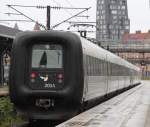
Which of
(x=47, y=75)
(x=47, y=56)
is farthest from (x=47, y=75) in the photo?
(x=47, y=56)

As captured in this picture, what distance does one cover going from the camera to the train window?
1783 cm

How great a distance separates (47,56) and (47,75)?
0.58 m

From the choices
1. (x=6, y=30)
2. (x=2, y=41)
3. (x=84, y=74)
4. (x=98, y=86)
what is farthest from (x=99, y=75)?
(x=6, y=30)

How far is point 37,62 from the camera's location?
1786cm

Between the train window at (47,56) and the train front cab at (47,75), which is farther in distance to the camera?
the train window at (47,56)

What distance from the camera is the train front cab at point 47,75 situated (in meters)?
17.5

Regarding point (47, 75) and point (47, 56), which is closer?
point (47, 75)

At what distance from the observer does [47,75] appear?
17.7 meters

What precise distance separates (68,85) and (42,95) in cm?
78

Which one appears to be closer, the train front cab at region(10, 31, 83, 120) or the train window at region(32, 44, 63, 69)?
the train front cab at region(10, 31, 83, 120)

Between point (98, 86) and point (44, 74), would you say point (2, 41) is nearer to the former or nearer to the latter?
point (98, 86)

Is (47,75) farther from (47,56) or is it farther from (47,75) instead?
(47,56)

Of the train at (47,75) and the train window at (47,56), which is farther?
the train window at (47,56)

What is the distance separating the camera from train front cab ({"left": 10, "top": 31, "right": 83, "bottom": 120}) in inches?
689
